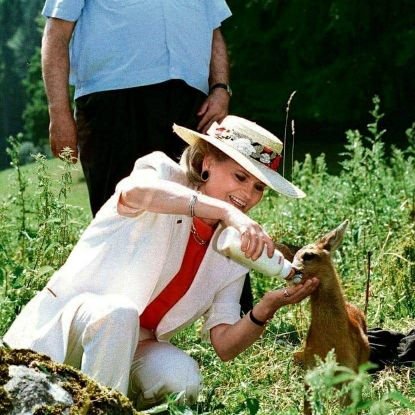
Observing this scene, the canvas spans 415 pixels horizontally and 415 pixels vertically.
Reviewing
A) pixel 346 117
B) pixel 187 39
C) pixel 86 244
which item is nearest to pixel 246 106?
pixel 346 117

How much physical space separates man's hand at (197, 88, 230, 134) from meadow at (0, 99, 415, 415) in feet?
2.20

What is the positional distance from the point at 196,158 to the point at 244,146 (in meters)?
0.23

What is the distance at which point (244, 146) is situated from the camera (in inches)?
150

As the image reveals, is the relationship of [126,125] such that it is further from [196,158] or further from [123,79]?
[196,158]

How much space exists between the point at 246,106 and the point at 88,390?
1606 centimetres

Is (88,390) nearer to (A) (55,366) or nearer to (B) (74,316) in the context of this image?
(A) (55,366)

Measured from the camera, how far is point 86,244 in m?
3.95

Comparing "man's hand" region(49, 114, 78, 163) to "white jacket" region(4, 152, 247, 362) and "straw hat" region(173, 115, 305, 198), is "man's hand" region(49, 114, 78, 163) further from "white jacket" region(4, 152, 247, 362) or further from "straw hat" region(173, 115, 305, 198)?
"straw hat" region(173, 115, 305, 198)

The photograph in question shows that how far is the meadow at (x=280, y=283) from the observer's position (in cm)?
411

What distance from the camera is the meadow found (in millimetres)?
4105

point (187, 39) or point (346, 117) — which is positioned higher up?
point (187, 39)

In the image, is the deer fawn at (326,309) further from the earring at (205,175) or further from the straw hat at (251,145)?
the earring at (205,175)

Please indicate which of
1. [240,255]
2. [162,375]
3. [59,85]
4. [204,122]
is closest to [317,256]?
[240,255]

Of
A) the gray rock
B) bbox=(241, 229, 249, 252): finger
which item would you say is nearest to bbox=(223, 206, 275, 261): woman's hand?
bbox=(241, 229, 249, 252): finger
